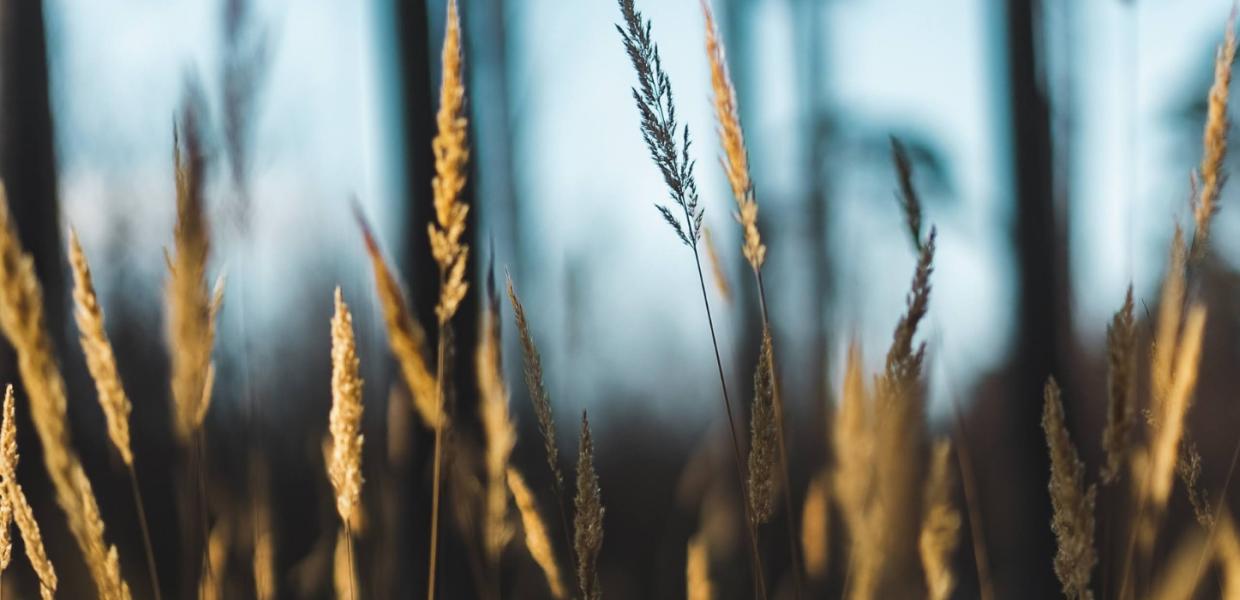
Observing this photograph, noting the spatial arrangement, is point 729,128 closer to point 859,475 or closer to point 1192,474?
point 859,475

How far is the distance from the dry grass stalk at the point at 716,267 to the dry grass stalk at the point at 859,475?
76 millimetres

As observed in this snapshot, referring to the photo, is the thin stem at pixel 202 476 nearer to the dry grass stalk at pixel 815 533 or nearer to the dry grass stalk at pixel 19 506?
the dry grass stalk at pixel 19 506

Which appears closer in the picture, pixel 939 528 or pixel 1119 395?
pixel 1119 395

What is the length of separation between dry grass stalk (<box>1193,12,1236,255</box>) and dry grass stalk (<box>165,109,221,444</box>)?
439 mm

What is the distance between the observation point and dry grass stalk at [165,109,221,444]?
334 mm

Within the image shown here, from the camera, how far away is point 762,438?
44 cm

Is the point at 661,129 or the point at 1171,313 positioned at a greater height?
the point at 661,129

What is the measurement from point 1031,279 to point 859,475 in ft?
1.97

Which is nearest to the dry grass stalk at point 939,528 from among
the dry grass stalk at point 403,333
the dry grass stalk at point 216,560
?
the dry grass stalk at point 403,333

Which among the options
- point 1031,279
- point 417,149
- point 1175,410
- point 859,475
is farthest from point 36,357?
point 1031,279

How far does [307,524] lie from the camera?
109 cm

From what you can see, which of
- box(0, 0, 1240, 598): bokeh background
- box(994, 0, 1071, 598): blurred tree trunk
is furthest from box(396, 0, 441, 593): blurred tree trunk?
box(994, 0, 1071, 598): blurred tree trunk

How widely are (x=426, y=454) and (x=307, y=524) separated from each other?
27cm

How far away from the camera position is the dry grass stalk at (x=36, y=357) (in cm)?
35
